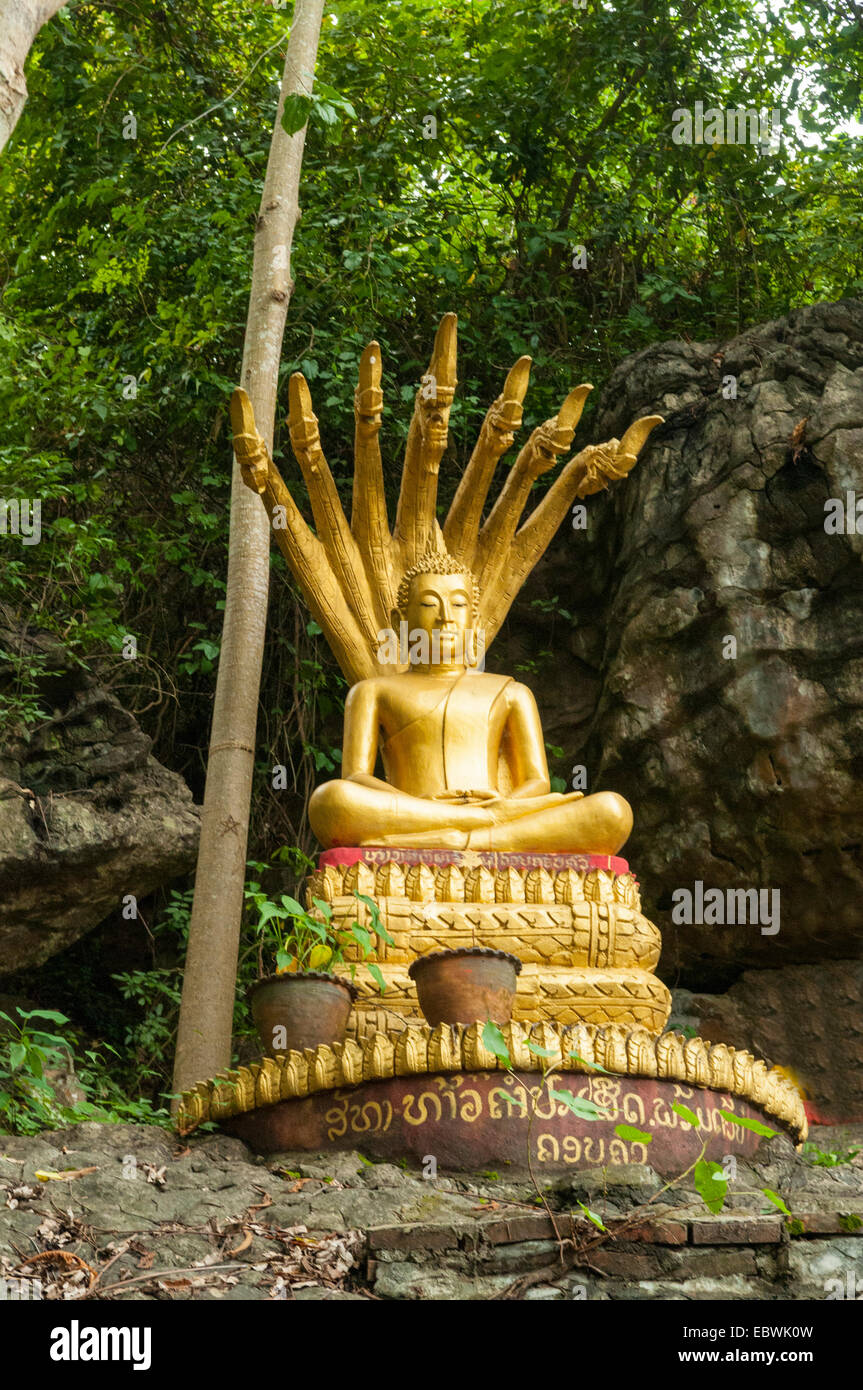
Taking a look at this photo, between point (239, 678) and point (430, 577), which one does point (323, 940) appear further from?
point (430, 577)

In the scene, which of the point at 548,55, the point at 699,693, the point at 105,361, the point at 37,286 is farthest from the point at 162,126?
Answer: the point at 699,693

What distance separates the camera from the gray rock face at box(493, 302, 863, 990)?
Result: 8.38m

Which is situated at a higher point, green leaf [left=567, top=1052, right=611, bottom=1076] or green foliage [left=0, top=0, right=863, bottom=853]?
green foliage [left=0, top=0, right=863, bottom=853]

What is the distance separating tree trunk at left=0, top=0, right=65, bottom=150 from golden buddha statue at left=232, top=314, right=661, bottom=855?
2.70 meters

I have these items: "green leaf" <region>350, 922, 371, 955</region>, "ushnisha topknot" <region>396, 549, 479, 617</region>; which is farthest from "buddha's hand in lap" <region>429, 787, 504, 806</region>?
"green leaf" <region>350, 922, 371, 955</region>

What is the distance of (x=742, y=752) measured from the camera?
27.9 feet

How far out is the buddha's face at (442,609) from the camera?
287 inches

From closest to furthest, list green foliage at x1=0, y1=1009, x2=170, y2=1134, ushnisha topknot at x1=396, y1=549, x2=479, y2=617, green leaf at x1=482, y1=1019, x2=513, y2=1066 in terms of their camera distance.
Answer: green leaf at x1=482, y1=1019, x2=513, y2=1066 < green foliage at x1=0, y1=1009, x2=170, y2=1134 < ushnisha topknot at x1=396, y1=549, x2=479, y2=617

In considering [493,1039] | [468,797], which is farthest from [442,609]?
[493,1039]

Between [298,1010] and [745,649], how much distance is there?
4.51m

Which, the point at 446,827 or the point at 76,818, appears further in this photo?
the point at 76,818

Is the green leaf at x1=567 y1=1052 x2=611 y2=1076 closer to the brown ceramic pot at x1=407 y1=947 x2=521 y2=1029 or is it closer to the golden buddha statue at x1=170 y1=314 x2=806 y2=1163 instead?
the golden buddha statue at x1=170 y1=314 x2=806 y2=1163

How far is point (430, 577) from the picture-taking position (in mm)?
7340

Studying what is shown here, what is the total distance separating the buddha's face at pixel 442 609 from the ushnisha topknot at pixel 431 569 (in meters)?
0.03
